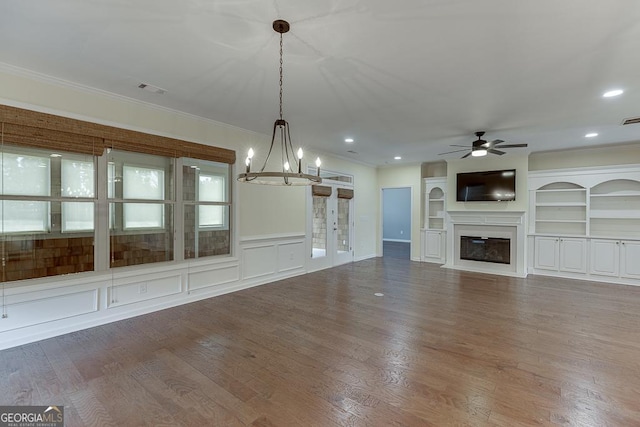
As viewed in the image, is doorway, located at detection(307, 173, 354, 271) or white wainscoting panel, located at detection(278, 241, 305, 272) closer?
white wainscoting panel, located at detection(278, 241, 305, 272)

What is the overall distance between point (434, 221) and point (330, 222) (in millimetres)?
3061

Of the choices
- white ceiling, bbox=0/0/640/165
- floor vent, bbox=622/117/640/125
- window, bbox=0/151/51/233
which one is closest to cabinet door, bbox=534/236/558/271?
floor vent, bbox=622/117/640/125

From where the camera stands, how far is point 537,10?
206cm

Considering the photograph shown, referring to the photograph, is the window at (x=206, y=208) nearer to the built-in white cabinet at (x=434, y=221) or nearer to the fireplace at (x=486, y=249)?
the built-in white cabinet at (x=434, y=221)

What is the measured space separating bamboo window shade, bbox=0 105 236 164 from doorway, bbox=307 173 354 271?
321 cm

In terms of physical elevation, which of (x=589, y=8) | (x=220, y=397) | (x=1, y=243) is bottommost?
(x=220, y=397)

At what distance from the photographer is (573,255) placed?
6199 millimetres

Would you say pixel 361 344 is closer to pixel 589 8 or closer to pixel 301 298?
pixel 301 298

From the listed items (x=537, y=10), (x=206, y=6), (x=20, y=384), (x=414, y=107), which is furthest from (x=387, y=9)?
(x=20, y=384)

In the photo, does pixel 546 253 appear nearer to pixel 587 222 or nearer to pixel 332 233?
pixel 587 222

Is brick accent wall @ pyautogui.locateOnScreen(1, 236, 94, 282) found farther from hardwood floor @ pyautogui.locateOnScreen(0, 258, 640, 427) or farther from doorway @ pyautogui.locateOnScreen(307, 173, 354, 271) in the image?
doorway @ pyautogui.locateOnScreen(307, 173, 354, 271)

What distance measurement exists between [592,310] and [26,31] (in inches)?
275

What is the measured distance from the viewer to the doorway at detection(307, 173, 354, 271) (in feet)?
22.3

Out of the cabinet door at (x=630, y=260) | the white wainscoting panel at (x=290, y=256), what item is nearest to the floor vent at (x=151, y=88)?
the white wainscoting panel at (x=290, y=256)
